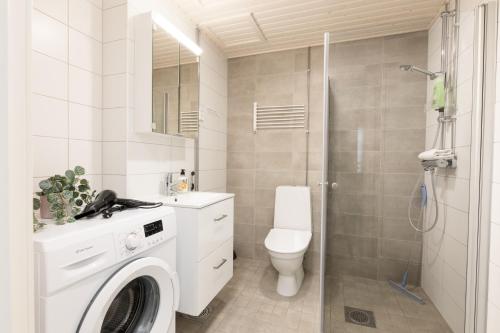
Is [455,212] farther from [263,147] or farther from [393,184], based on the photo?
[263,147]

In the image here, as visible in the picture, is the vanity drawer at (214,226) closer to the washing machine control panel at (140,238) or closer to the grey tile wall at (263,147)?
the washing machine control panel at (140,238)

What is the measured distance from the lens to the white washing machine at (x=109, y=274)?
29.2 inches

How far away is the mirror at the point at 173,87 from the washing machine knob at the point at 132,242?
0.72 meters

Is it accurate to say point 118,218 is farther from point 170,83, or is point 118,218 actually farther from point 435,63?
point 435,63

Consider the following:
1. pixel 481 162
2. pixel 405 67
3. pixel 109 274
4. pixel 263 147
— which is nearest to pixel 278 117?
pixel 263 147

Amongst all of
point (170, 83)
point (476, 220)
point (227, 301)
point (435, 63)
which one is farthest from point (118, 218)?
point (435, 63)

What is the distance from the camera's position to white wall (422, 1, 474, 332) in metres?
1.40

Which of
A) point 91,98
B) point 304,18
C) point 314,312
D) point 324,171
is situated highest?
point 304,18

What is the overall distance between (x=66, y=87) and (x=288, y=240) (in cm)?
181

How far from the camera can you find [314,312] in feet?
5.71

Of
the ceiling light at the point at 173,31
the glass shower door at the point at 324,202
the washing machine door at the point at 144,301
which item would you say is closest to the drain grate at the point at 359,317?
the glass shower door at the point at 324,202

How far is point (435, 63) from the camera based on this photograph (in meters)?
1.65

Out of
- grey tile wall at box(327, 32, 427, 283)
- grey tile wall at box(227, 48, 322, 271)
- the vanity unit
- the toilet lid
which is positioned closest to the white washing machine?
the vanity unit

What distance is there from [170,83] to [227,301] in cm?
168
